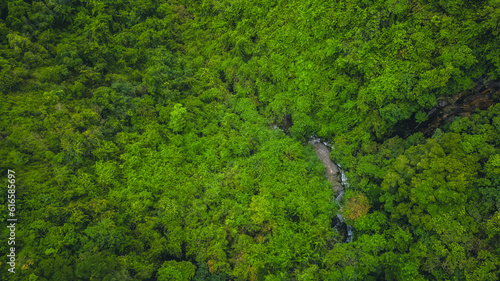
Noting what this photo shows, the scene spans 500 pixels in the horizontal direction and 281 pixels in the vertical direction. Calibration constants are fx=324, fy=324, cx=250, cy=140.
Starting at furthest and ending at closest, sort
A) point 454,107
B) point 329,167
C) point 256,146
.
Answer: point 329,167, point 256,146, point 454,107

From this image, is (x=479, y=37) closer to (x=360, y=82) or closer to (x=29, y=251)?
(x=360, y=82)

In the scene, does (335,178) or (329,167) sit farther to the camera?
(329,167)

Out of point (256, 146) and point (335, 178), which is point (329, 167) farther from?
point (256, 146)

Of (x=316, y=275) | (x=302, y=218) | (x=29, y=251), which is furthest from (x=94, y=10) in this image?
(x=316, y=275)

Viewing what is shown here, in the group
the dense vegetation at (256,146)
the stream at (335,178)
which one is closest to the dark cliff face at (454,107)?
the dense vegetation at (256,146)

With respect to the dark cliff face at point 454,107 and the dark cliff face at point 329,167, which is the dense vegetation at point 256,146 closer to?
the dark cliff face at point 454,107

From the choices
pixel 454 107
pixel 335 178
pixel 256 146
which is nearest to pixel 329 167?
pixel 335 178

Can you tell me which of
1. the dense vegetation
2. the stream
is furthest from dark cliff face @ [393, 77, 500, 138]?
the stream
